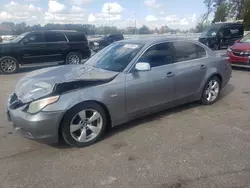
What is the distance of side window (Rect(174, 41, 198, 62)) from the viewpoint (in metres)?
4.81

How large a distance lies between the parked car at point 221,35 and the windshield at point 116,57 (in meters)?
15.1

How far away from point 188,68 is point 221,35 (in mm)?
15166

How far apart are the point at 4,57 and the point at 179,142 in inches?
359

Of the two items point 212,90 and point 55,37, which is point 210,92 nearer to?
point 212,90

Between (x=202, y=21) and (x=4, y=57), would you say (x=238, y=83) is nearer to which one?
(x=4, y=57)

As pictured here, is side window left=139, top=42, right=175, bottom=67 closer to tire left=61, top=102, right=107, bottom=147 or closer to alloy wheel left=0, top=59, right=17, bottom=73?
tire left=61, top=102, right=107, bottom=147

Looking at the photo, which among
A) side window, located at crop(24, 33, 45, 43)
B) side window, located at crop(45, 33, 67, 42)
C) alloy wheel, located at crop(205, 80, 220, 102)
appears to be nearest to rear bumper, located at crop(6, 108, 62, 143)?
alloy wheel, located at crop(205, 80, 220, 102)

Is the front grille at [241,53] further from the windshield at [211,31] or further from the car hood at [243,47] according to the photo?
the windshield at [211,31]

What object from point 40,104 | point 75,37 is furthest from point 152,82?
point 75,37

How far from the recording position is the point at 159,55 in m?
4.54

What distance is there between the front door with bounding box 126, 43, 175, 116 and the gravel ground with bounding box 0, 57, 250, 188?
43 cm

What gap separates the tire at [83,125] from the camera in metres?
3.49

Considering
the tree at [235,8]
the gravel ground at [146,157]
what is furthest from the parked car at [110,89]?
the tree at [235,8]

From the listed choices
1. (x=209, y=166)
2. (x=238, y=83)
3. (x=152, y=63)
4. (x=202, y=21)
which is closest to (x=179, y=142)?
(x=209, y=166)
